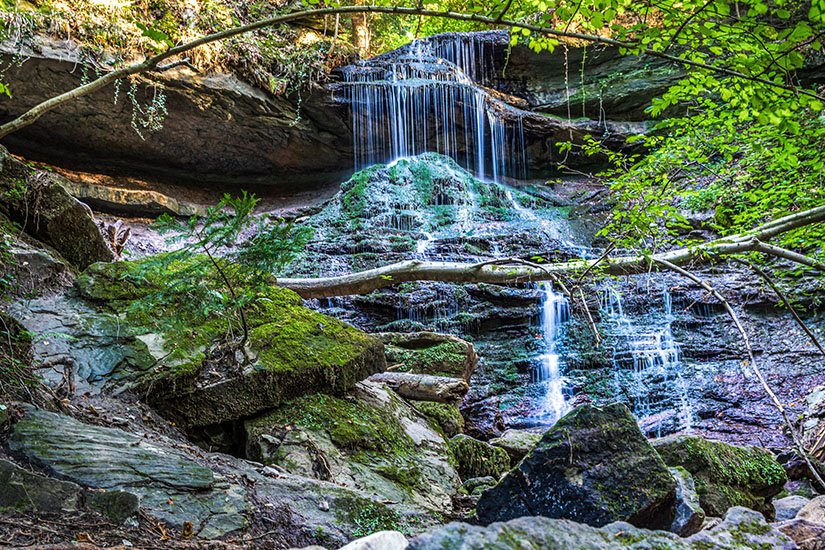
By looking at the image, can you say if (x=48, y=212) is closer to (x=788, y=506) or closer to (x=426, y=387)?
(x=426, y=387)

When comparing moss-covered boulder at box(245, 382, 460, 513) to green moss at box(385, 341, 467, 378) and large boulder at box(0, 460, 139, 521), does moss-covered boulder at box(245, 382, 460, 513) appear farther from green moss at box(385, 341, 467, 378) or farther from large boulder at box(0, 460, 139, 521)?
green moss at box(385, 341, 467, 378)

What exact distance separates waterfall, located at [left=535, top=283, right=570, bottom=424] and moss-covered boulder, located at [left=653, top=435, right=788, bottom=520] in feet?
12.9

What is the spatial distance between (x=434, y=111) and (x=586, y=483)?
47.6ft

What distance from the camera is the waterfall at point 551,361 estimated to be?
8.28 meters

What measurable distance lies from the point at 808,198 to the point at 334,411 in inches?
219

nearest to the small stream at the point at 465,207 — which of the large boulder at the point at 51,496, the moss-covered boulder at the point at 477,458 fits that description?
the moss-covered boulder at the point at 477,458

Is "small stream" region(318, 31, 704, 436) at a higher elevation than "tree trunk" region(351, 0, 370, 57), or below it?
below

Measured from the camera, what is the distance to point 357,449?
12.0 feet

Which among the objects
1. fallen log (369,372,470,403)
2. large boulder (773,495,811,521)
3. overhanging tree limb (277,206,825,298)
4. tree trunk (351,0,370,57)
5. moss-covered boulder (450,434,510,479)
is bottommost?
large boulder (773,495,811,521)

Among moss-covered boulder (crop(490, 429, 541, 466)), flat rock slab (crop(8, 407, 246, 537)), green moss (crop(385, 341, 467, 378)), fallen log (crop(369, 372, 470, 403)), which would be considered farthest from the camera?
green moss (crop(385, 341, 467, 378))

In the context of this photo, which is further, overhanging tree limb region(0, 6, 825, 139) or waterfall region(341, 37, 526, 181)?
waterfall region(341, 37, 526, 181)

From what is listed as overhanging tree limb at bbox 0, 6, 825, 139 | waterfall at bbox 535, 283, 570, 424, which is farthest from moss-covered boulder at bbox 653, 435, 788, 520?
waterfall at bbox 535, 283, 570, 424

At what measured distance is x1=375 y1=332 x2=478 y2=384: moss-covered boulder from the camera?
6789mm

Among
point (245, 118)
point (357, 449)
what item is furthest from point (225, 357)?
point (245, 118)
